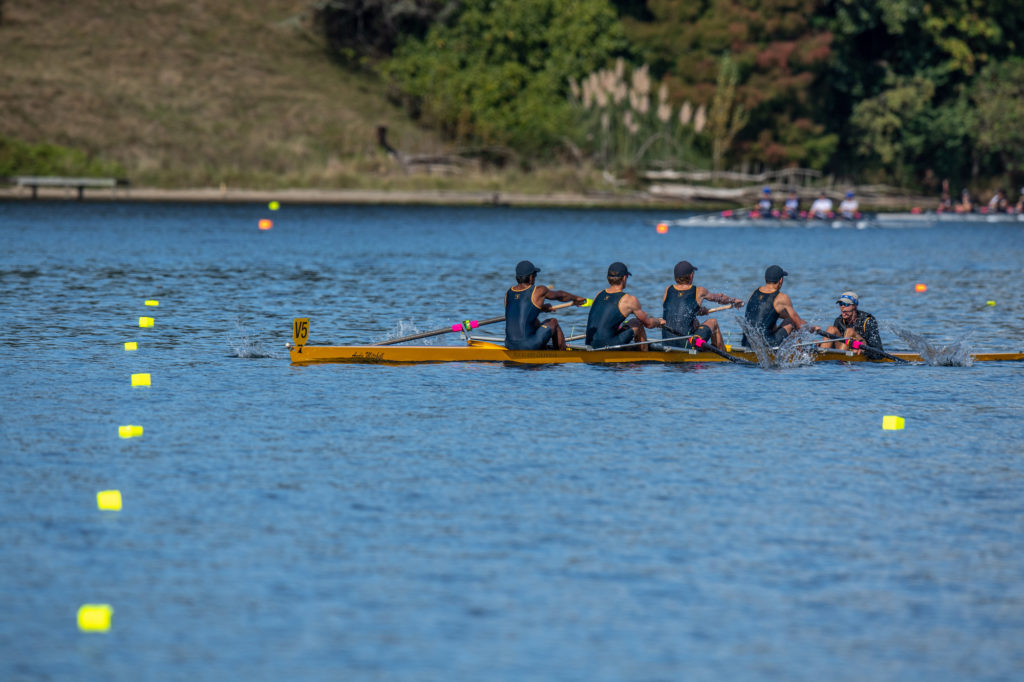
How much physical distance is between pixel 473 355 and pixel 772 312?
4.41 m

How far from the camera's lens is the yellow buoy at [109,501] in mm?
11680

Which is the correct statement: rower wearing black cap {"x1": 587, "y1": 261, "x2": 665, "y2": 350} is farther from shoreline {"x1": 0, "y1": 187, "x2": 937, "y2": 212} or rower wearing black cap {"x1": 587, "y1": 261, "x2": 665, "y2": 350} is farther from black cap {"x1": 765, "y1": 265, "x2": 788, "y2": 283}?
shoreline {"x1": 0, "y1": 187, "x2": 937, "y2": 212}

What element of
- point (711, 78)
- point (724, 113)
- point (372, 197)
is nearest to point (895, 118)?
point (711, 78)

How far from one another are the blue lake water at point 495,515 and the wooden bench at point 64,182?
39.3 meters

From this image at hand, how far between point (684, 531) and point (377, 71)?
231 ft

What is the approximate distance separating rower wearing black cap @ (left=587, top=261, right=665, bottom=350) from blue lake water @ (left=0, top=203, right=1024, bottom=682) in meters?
0.50

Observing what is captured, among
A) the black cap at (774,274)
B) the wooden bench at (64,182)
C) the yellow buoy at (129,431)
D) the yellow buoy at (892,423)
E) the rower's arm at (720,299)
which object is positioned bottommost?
the yellow buoy at (129,431)

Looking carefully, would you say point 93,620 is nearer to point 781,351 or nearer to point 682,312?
point 682,312

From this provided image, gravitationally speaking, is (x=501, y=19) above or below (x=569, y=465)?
above

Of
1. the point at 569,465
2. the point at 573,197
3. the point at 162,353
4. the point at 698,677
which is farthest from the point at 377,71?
the point at 698,677

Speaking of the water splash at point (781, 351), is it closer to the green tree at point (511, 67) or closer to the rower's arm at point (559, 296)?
the rower's arm at point (559, 296)

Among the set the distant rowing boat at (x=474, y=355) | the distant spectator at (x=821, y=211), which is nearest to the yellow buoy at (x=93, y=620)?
the distant rowing boat at (x=474, y=355)

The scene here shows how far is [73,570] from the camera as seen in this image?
9977 millimetres

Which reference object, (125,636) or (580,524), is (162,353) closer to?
(580,524)
